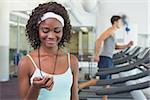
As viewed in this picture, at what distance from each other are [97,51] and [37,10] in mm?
2458

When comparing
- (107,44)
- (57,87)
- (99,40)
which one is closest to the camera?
(57,87)

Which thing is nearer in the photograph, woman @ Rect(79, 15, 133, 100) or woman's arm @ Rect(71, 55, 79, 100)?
woman's arm @ Rect(71, 55, 79, 100)

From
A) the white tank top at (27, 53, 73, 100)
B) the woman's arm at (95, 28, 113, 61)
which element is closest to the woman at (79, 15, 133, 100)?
the woman's arm at (95, 28, 113, 61)

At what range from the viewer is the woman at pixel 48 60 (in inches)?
44.7

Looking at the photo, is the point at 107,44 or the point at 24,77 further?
the point at 107,44

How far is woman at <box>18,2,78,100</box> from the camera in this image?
113cm

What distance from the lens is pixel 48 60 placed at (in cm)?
119

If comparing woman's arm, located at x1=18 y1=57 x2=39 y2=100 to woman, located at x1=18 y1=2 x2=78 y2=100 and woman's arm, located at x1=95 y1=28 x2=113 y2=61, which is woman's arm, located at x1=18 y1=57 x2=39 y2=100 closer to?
woman, located at x1=18 y1=2 x2=78 y2=100

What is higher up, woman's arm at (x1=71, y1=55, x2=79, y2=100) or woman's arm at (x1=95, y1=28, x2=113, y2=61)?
woman's arm at (x1=95, y1=28, x2=113, y2=61)

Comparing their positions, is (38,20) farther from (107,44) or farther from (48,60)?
(107,44)

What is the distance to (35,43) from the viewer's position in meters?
1.26

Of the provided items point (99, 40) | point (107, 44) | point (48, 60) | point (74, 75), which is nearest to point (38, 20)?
point (48, 60)

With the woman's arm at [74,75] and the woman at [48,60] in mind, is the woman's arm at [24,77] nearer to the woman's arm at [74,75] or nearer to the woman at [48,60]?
the woman at [48,60]

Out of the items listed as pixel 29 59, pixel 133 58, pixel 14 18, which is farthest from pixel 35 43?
pixel 14 18
